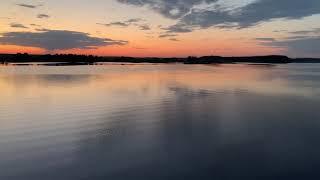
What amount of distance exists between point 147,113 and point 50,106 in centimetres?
517

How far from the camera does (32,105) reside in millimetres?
18484

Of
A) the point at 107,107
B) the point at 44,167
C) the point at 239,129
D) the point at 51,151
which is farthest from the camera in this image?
the point at 107,107

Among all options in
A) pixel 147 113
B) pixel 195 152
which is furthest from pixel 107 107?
pixel 195 152

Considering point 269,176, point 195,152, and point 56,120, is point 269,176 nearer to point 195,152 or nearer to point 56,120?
point 195,152

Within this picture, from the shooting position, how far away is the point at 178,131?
12.4 metres

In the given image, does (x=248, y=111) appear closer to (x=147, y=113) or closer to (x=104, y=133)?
(x=147, y=113)

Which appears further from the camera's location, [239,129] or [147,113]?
[147,113]

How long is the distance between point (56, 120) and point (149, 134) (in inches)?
171

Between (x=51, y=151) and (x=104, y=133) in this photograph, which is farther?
(x=104, y=133)

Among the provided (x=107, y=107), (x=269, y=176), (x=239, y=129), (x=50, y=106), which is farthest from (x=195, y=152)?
(x=50, y=106)

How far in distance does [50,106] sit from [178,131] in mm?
8295

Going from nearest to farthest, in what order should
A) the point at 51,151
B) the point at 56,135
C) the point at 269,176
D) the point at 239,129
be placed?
1. the point at 269,176
2. the point at 51,151
3. the point at 56,135
4. the point at 239,129

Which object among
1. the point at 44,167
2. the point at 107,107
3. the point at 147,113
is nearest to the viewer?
the point at 44,167

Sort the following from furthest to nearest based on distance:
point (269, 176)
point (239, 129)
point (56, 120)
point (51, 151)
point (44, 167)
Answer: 1. point (56, 120)
2. point (239, 129)
3. point (51, 151)
4. point (44, 167)
5. point (269, 176)
